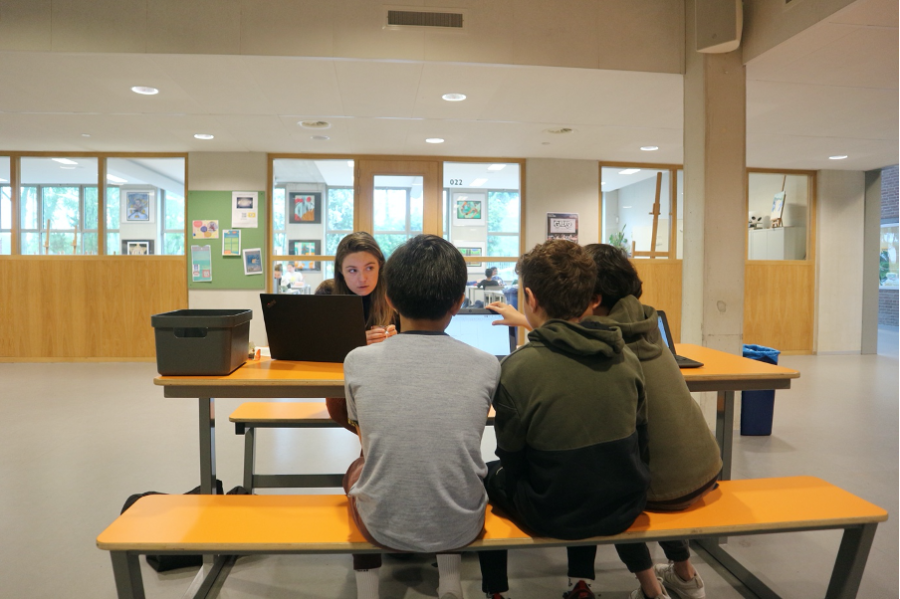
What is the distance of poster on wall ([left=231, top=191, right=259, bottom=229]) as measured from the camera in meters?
6.93

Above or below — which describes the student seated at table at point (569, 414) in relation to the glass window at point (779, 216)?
below

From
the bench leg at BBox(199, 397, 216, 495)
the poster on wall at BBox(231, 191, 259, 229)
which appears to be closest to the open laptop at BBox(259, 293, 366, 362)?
the bench leg at BBox(199, 397, 216, 495)

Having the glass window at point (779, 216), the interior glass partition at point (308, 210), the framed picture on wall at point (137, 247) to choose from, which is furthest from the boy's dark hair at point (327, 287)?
the glass window at point (779, 216)

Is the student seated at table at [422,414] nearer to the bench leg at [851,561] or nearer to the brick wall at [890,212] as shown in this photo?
the bench leg at [851,561]

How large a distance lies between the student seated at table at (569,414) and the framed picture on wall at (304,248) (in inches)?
238

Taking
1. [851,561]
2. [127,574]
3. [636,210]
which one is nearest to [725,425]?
[851,561]

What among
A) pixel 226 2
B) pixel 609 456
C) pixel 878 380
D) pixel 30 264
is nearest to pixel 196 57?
pixel 226 2

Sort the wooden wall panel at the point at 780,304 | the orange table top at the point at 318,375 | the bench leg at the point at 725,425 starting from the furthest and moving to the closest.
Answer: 1. the wooden wall panel at the point at 780,304
2. the bench leg at the point at 725,425
3. the orange table top at the point at 318,375

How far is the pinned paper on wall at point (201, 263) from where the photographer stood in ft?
22.7

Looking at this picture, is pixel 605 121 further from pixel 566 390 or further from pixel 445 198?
pixel 566 390

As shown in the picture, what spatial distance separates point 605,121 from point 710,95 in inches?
64.6

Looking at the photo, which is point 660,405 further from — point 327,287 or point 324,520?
point 327,287

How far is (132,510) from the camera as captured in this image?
1.57 m

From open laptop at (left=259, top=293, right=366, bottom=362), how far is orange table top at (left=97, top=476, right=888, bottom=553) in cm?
55
